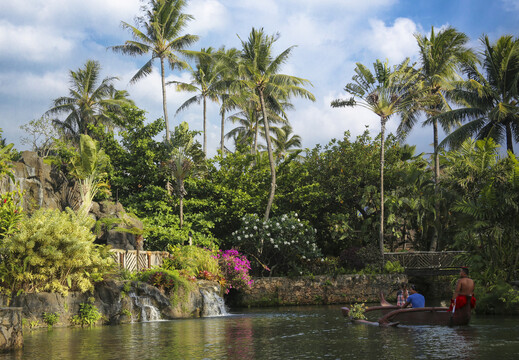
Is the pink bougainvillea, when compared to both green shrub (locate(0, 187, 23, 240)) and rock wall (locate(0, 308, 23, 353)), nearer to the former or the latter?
green shrub (locate(0, 187, 23, 240))

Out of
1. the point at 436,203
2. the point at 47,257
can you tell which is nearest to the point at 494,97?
the point at 436,203

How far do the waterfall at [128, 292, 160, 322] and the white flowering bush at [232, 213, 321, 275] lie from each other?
9669mm

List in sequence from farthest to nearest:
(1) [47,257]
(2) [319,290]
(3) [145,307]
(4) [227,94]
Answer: (4) [227,94] → (2) [319,290] → (3) [145,307] → (1) [47,257]

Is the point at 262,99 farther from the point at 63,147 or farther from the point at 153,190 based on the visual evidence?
the point at 63,147

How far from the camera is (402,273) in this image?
98.3 ft

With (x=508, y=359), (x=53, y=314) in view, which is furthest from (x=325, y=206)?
(x=508, y=359)

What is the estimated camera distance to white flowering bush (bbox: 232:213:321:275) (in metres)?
29.6

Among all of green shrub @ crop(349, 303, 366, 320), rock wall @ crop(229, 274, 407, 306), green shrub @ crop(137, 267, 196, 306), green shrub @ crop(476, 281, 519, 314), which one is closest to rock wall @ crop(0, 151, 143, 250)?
green shrub @ crop(137, 267, 196, 306)

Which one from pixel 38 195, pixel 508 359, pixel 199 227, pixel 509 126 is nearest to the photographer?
pixel 508 359

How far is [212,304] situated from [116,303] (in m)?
4.98

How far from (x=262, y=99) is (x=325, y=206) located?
26.1 ft

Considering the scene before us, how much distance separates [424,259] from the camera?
99.5ft

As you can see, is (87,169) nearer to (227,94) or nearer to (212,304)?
(212,304)

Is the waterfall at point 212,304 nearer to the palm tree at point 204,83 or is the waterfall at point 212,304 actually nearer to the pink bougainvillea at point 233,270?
the pink bougainvillea at point 233,270
